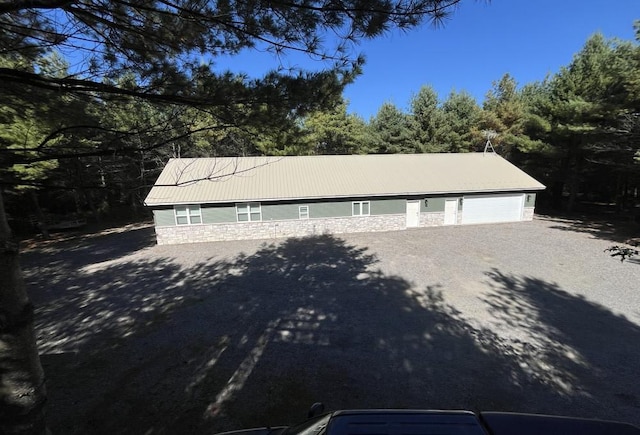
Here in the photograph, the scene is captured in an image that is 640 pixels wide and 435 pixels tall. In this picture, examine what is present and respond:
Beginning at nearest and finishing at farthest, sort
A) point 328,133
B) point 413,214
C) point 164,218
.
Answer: point 164,218 → point 413,214 → point 328,133

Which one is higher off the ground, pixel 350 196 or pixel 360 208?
pixel 350 196

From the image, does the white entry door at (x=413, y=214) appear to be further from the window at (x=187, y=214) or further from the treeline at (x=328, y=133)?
the window at (x=187, y=214)

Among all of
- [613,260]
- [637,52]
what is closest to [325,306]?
[613,260]

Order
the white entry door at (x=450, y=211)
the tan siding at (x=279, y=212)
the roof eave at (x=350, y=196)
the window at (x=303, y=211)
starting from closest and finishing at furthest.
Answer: the roof eave at (x=350, y=196) → the tan siding at (x=279, y=212) → the window at (x=303, y=211) → the white entry door at (x=450, y=211)

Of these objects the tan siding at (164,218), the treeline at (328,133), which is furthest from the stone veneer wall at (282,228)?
the treeline at (328,133)

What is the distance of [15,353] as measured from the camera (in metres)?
2.83

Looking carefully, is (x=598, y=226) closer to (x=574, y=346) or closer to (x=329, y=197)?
(x=329, y=197)

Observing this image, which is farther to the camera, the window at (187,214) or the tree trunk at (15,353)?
the window at (187,214)

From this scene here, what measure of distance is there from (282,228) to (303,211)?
149 cm

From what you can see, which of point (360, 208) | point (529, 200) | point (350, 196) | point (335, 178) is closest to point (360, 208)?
point (360, 208)

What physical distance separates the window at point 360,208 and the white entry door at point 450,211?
4.95 metres

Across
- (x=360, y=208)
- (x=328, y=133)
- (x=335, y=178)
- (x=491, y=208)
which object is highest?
(x=328, y=133)

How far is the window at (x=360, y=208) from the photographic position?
56.4 feet

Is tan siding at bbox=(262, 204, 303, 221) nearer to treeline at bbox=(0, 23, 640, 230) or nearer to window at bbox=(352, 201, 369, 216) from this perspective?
window at bbox=(352, 201, 369, 216)
